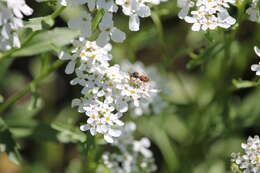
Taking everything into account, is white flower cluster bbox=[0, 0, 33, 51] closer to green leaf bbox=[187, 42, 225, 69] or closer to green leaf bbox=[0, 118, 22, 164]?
green leaf bbox=[0, 118, 22, 164]

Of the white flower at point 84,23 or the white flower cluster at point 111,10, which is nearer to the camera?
the white flower cluster at point 111,10

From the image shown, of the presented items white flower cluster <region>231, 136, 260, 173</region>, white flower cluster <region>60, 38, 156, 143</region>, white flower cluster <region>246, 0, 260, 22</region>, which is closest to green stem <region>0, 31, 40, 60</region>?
white flower cluster <region>60, 38, 156, 143</region>

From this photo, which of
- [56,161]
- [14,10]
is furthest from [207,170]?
[14,10]

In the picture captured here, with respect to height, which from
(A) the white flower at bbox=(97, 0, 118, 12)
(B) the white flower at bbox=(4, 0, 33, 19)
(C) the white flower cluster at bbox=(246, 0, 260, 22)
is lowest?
(C) the white flower cluster at bbox=(246, 0, 260, 22)

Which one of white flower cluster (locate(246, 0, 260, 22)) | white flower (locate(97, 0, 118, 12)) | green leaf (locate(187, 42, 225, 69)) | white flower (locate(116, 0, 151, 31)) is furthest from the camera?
green leaf (locate(187, 42, 225, 69))

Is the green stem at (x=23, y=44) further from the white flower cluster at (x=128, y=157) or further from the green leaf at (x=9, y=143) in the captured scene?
the white flower cluster at (x=128, y=157)

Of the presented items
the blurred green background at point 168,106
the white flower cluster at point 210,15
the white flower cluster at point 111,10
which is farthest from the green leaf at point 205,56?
the white flower cluster at point 111,10

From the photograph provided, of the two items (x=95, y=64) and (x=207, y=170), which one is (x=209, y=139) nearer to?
(x=207, y=170)
